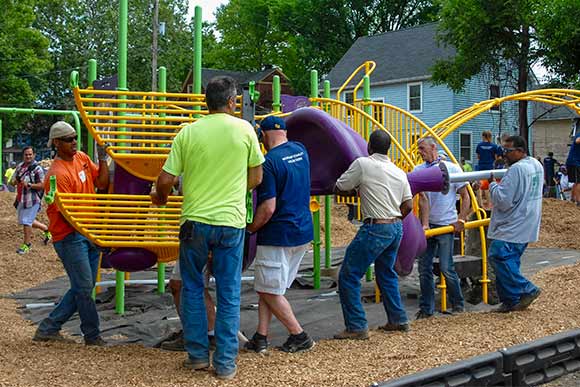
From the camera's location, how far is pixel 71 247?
5516 millimetres

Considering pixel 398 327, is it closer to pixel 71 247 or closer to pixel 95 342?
pixel 95 342

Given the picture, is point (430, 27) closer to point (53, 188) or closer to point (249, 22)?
point (249, 22)

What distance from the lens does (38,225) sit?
1227cm

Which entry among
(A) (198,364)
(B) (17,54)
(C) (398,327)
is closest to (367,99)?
(C) (398,327)

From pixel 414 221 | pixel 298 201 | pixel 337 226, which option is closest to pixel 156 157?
pixel 298 201

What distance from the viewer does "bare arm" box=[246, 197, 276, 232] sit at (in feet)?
16.3

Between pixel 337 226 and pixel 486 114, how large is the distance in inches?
709

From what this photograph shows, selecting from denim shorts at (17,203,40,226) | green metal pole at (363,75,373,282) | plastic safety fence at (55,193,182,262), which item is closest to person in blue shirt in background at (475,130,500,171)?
green metal pole at (363,75,373,282)

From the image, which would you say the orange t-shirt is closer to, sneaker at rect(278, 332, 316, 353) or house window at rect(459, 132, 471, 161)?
sneaker at rect(278, 332, 316, 353)

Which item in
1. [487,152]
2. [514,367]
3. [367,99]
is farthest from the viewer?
[487,152]

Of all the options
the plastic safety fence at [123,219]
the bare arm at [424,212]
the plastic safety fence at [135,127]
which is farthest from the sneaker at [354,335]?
the plastic safety fence at [135,127]

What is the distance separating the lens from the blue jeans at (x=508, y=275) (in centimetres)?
654

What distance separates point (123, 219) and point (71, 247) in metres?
0.44

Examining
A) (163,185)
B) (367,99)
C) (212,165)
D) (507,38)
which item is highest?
(507,38)
